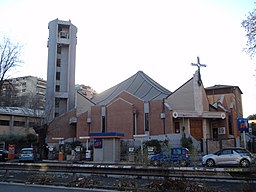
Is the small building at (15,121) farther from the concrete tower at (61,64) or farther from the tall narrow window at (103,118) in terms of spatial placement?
the tall narrow window at (103,118)

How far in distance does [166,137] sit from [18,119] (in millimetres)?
38834

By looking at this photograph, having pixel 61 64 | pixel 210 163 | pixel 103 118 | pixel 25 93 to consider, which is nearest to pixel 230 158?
pixel 210 163

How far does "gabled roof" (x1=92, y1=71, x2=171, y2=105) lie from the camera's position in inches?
1929

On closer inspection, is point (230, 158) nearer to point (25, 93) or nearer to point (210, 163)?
point (210, 163)

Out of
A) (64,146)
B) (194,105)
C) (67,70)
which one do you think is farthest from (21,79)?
(194,105)

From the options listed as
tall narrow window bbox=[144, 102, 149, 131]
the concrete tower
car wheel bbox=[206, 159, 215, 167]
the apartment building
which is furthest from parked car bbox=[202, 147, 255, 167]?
the apartment building

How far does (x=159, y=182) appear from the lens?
9984 millimetres

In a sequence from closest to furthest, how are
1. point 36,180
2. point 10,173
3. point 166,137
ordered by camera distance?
point 36,180 → point 10,173 → point 166,137

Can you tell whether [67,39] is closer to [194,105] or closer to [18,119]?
[18,119]

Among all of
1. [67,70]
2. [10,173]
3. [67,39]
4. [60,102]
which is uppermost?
[67,39]

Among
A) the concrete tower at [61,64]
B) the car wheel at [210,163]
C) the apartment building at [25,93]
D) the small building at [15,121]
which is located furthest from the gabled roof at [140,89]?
the car wheel at [210,163]

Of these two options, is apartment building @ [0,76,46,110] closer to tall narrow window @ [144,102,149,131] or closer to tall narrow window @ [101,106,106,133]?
tall narrow window @ [101,106,106,133]

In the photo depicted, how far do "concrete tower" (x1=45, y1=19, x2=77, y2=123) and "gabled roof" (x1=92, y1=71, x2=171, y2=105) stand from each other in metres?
7.26

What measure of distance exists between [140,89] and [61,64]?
18.4 metres
